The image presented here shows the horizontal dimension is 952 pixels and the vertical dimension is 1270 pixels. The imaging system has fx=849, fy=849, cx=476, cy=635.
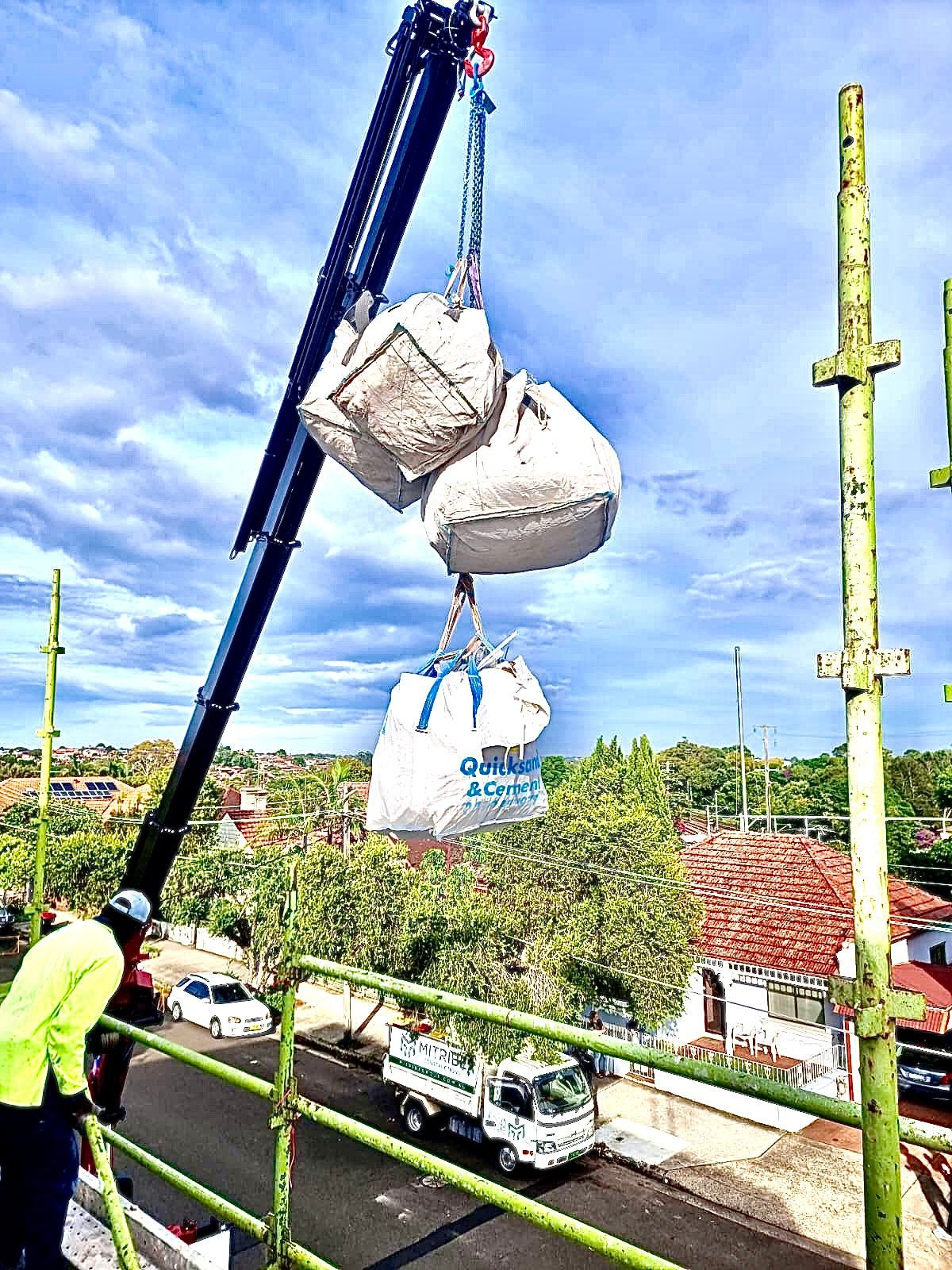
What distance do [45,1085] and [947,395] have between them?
11.7ft

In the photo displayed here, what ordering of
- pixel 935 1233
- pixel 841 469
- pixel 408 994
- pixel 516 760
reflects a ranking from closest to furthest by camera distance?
pixel 841 469 → pixel 408 994 → pixel 516 760 → pixel 935 1233

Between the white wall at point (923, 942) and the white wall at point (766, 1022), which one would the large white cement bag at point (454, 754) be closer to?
the white wall at point (766, 1022)

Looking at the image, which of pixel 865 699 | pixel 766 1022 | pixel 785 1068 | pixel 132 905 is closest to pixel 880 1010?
pixel 865 699

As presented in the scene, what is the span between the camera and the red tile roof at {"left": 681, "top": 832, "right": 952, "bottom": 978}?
1419cm

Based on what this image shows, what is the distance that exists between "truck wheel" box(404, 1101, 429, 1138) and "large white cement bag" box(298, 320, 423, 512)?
11428 mm

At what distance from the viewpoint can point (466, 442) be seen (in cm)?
312

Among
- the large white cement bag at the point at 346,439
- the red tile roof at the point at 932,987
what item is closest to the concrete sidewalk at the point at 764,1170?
the red tile roof at the point at 932,987

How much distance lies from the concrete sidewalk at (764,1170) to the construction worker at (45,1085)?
9865 millimetres

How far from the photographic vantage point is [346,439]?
3.38m

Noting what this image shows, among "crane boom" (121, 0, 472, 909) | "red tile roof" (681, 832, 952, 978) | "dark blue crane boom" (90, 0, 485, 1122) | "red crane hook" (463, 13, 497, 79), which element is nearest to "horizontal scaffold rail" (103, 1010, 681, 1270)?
"dark blue crane boom" (90, 0, 485, 1122)

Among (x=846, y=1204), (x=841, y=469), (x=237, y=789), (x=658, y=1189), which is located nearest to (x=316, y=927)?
(x=658, y=1189)

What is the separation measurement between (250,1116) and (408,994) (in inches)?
518

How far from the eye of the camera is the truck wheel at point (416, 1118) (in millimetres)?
12242

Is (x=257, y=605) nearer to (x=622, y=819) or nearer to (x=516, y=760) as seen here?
(x=516, y=760)
